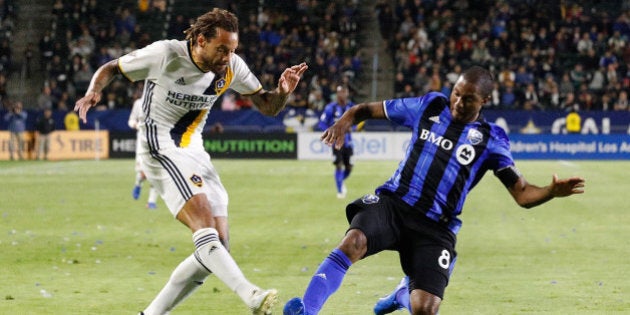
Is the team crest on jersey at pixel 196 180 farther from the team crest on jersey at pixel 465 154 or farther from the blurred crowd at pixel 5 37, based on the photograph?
the blurred crowd at pixel 5 37

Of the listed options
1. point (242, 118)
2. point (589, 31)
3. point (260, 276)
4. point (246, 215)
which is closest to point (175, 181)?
point (260, 276)

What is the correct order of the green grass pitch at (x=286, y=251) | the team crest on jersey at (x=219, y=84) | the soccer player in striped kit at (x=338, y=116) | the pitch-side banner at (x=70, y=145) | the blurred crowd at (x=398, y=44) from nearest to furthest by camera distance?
1. the team crest on jersey at (x=219, y=84)
2. the green grass pitch at (x=286, y=251)
3. the soccer player in striped kit at (x=338, y=116)
4. the pitch-side banner at (x=70, y=145)
5. the blurred crowd at (x=398, y=44)

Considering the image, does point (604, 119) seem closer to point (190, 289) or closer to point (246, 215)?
point (246, 215)

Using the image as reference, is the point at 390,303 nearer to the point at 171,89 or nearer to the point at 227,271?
the point at 227,271

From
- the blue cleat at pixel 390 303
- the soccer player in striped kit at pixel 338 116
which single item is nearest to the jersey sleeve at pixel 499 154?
the blue cleat at pixel 390 303

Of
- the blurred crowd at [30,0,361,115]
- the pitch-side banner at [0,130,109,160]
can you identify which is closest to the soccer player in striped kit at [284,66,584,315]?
the blurred crowd at [30,0,361,115]

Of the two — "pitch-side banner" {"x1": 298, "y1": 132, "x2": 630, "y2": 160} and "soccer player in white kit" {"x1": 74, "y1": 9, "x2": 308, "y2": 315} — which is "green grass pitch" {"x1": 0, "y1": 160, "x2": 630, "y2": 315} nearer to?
"soccer player in white kit" {"x1": 74, "y1": 9, "x2": 308, "y2": 315}

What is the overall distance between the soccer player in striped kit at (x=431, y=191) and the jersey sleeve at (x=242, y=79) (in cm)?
116

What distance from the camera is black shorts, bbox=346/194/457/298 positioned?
23.5 feet

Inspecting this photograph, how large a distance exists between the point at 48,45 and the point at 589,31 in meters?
21.7

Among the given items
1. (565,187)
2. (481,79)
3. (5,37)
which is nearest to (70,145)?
(5,37)

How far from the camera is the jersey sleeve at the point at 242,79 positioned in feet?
27.0

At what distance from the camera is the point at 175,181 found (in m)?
7.63

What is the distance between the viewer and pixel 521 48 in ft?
137
